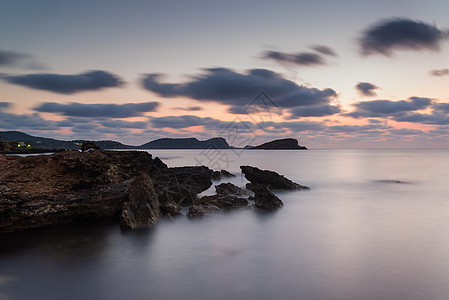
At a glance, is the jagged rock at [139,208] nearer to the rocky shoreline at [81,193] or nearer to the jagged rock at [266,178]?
the rocky shoreline at [81,193]

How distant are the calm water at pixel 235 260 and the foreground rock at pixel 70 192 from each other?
709 mm

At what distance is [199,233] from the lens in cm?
1398

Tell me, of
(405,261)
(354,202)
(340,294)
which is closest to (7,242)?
(340,294)

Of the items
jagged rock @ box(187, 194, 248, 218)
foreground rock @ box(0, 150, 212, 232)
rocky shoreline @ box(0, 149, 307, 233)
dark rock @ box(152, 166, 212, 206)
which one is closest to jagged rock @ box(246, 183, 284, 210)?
jagged rock @ box(187, 194, 248, 218)

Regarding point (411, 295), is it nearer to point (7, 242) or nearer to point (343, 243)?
point (343, 243)

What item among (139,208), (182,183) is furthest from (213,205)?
(139,208)

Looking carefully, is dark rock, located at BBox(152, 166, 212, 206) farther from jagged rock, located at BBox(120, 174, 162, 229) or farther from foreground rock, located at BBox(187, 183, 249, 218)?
jagged rock, located at BBox(120, 174, 162, 229)

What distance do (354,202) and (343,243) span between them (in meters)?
12.6

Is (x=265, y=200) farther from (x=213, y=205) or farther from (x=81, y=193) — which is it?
(x=81, y=193)

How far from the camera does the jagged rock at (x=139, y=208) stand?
13.6m

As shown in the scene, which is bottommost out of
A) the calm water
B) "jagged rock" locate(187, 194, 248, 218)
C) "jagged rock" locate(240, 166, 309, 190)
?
the calm water

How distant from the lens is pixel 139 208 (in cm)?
1433

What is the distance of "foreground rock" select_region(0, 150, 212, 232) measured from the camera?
1258 cm

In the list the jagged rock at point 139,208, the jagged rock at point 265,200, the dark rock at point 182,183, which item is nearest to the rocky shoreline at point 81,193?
the jagged rock at point 139,208
